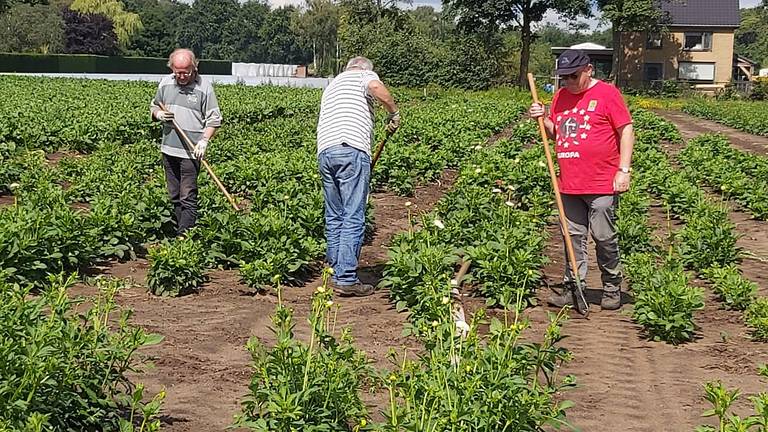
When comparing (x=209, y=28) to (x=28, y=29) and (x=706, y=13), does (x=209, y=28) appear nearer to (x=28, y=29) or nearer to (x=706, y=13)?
(x=28, y=29)

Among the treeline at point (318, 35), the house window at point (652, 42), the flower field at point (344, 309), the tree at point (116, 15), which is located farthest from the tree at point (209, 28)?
the flower field at point (344, 309)

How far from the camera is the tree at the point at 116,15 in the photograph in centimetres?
8750

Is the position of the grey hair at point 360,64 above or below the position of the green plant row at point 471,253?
above

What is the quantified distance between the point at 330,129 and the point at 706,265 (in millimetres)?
3436

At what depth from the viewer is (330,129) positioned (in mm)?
7156

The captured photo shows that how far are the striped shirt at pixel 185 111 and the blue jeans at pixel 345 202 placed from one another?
1501 mm

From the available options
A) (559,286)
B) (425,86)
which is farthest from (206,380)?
(425,86)

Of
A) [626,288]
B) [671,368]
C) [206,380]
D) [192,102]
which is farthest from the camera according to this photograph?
[192,102]

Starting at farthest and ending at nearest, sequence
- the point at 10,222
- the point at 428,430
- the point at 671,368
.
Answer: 1. the point at 10,222
2. the point at 671,368
3. the point at 428,430

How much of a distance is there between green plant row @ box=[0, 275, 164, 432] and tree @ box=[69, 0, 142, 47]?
87451 millimetres

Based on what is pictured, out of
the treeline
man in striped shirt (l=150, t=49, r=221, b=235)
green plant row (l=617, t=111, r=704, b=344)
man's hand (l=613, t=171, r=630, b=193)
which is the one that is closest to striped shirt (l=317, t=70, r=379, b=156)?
man in striped shirt (l=150, t=49, r=221, b=235)

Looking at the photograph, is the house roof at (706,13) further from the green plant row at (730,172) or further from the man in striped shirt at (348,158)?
the man in striped shirt at (348,158)

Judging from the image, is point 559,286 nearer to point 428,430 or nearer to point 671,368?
point 671,368

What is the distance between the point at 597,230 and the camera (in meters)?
6.64
